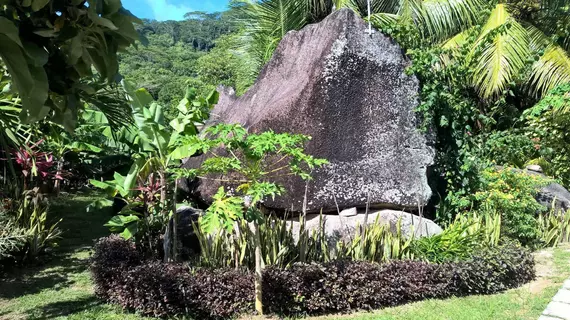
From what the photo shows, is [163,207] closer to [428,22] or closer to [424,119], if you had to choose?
[424,119]

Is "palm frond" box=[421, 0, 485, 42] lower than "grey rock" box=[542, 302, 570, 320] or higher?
higher

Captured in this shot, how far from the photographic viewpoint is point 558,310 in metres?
5.03

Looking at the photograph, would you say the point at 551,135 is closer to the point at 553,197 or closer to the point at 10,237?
the point at 553,197

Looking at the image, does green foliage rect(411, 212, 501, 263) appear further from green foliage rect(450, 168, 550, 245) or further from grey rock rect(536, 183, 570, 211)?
grey rock rect(536, 183, 570, 211)

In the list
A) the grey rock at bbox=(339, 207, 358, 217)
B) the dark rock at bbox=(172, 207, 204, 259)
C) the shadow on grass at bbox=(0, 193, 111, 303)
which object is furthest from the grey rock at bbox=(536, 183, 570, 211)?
the shadow on grass at bbox=(0, 193, 111, 303)

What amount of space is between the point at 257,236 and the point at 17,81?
4.32 m

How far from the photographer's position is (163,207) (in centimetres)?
639

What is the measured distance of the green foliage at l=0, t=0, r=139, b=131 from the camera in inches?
34.6

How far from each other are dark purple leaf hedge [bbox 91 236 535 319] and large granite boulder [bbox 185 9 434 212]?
143cm

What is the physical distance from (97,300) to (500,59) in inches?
347

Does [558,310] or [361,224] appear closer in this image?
[558,310]

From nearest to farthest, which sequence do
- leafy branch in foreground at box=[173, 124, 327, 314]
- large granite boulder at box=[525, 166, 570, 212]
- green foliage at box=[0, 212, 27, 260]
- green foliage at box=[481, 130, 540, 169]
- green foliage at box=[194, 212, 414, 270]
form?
1. leafy branch in foreground at box=[173, 124, 327, 314]
2. green foliage at box=[194, 212, 414, 270]
3. green foliage at box=[0, 212, 27, 260]
4. large granite boulder at box=[525, 166, 570, 212]
5. green foliage at box=[481, 130, 540, 169]

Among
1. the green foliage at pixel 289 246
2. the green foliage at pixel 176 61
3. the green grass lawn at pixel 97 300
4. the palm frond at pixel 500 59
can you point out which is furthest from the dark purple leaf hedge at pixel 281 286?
the palm frond at pixel 500 59

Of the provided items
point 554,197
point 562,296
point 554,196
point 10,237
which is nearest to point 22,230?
point 10,237
